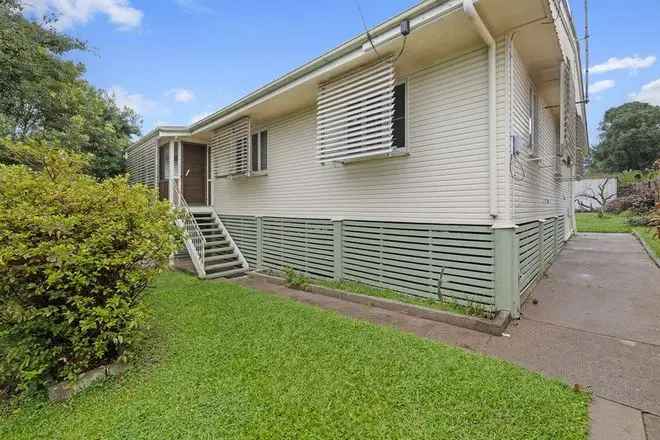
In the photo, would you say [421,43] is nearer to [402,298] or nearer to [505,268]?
[505,268]

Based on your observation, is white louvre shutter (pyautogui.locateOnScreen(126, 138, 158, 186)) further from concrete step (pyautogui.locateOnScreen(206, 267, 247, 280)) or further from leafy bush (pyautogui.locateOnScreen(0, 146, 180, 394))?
leafy bush (pyautogui.locateOnScreen(0, 146, 180, 394))

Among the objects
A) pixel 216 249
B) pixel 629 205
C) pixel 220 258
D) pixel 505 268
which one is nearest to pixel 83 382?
pixel 505 268

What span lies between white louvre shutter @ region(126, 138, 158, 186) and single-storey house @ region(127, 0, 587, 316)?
154 inches

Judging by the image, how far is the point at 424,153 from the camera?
4.82 metres

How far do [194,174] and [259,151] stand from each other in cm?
342

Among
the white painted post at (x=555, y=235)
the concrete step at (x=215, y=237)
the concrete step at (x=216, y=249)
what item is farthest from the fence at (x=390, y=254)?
the white painted post at (x=555, y=235)

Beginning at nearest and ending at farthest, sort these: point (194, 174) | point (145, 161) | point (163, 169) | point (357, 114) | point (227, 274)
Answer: point (357, 114) < point (227, 274) < point (194, 174) < point (163, 169) < point (145, 161)

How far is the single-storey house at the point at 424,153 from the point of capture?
13.4 feet

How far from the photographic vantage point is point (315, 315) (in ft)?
14.8

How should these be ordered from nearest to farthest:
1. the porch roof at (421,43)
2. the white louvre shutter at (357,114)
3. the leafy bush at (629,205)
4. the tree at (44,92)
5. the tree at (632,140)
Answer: the porch roof at (421,43) → the white louvre shutter at (357,114) → the tree at (44,92) → the leafy bush at (629,205) → the tree at (632,140)

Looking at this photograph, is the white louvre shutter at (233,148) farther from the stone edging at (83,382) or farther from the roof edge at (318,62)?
the stone edging at (83,382)

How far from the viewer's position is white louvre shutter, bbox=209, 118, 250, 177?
25.6 ft

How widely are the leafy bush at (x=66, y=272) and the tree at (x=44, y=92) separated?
14.9ft

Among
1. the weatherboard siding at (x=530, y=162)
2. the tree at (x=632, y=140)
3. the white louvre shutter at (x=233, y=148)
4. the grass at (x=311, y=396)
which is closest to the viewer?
the grass at (x=311, y=396)
